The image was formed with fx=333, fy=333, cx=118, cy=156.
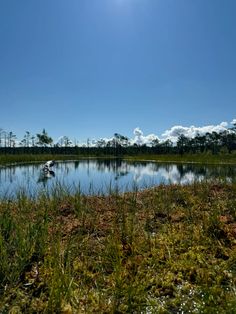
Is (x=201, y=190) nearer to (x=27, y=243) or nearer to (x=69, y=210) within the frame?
(x=69, y=210)

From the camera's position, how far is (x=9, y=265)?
387cm

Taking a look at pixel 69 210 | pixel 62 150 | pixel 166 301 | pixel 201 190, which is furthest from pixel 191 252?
pixel 62 150

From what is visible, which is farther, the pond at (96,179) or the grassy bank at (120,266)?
the pond at (96,179)

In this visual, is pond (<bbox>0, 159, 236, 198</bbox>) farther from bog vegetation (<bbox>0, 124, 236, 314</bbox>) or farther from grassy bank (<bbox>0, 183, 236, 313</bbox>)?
grassy bank (<bbox>0, 183, 236, 313</bbox>)

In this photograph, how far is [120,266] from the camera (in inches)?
160

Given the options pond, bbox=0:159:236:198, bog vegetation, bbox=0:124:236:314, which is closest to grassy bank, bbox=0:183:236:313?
bog vegetation, bbox=0:124:236:314

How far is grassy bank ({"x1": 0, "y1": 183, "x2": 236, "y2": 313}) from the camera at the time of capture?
3.42m

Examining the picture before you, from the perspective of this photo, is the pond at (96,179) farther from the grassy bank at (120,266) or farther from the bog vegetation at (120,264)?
the grassy bank at (120,266)

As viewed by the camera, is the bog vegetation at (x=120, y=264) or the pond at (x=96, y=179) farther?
the pond at (x=96, y=179)

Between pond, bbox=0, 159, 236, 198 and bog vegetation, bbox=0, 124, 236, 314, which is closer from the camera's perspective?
bog vegetation, bbox=0, 124, 236, 314

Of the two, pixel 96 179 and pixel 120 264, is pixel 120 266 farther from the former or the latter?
pixel 96 179

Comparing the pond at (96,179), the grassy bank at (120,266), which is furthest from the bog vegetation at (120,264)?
the pond at (96,179)

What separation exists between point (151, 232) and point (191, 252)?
3.85 feet

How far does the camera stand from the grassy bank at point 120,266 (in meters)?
3.42
